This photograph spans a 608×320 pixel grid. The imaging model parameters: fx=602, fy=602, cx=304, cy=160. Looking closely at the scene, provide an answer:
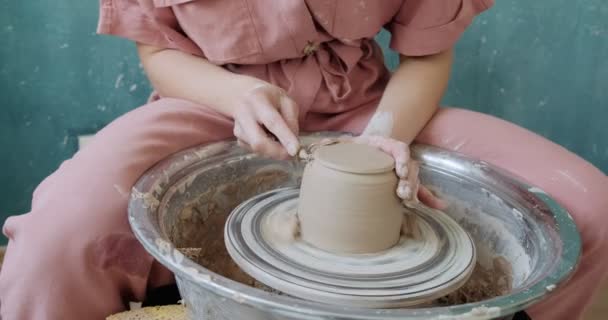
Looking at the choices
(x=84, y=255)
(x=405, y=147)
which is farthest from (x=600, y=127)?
(x=84, y=255)

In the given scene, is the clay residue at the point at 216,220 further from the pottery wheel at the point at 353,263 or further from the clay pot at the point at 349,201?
the clay pot at the point at 349,201

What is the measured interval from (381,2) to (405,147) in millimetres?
339

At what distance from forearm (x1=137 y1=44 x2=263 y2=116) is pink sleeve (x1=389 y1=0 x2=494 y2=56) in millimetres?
315

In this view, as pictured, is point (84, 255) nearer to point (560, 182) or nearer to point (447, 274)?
point (447, 274)

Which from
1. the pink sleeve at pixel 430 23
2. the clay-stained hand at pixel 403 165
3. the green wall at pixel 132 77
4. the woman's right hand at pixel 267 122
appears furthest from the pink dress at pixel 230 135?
the green wall at pixel 132 77

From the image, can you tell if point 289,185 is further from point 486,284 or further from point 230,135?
point 486,284

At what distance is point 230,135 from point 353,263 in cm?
36

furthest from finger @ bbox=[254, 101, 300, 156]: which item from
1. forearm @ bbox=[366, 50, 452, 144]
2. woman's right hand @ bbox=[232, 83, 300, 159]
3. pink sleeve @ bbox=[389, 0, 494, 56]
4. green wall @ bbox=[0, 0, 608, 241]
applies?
green wall @ bbox=[0, 0, 608, 241]

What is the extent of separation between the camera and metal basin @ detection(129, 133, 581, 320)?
60 cm

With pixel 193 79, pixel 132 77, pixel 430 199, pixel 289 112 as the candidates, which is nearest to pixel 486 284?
pixel 430 199

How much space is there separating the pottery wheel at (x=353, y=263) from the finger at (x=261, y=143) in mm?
94

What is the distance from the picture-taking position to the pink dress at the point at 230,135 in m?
0.80

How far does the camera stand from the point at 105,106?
1.59 metres

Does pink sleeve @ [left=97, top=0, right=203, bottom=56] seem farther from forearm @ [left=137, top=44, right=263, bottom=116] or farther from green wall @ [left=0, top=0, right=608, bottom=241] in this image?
green wall @ [left=0, top=0, right=608, bottom=241]
